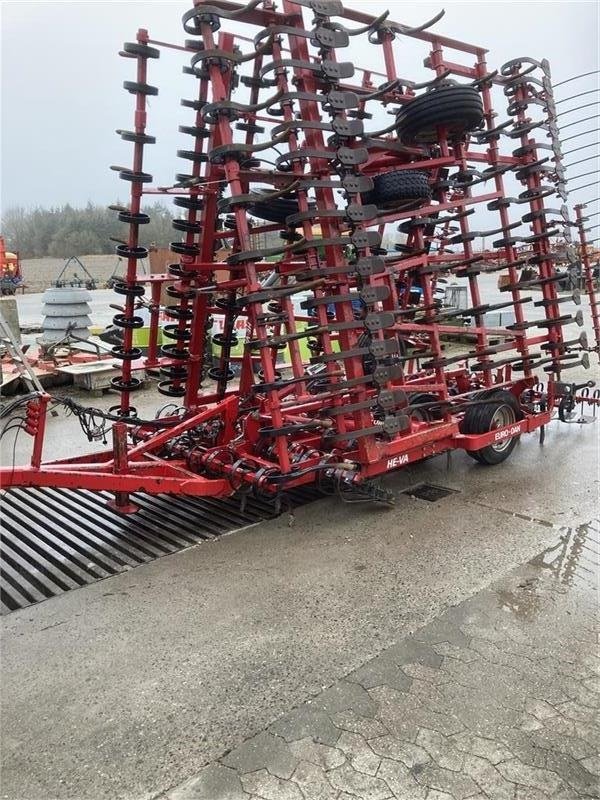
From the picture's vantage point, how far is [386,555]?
4000mm

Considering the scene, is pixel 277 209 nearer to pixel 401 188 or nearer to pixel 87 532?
pixel 401 188

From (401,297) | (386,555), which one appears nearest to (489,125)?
(401,297)

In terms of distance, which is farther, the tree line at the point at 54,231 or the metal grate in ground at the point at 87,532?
the tree line at the point at 54,231

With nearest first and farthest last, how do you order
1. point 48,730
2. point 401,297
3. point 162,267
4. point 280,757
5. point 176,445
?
1. point 280,757
2. point 48,730
3. point 176,445
4. point 401,297
5. point 162,267

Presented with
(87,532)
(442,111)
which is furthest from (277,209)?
(87,532)

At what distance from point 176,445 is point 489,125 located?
4134 mm

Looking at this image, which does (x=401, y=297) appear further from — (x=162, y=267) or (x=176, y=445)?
(x=162, y=267)

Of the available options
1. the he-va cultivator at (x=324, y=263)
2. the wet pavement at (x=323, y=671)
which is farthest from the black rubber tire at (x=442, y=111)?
the wet pavement at (x=323, y=671)

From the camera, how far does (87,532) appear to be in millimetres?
4359

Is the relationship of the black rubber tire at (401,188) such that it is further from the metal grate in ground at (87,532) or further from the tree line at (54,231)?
the tree line at (54,231)

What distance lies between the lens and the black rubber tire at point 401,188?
4.81 meters

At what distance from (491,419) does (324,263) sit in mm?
2029

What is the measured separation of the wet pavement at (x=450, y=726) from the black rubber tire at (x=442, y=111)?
3.56 meters

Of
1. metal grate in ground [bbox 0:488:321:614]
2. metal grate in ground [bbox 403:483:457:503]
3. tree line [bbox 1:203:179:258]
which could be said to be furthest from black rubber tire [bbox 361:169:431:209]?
tree line [bbox 1:203:179:258]
